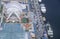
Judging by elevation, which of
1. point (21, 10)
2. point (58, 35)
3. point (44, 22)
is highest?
point (21, 10)

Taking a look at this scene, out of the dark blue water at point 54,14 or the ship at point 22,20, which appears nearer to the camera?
the ship at point 22,20

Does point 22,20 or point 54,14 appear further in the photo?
point 54,14

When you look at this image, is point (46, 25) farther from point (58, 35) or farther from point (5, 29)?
point (5, 29)

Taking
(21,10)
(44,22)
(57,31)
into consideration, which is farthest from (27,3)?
(57,31)
